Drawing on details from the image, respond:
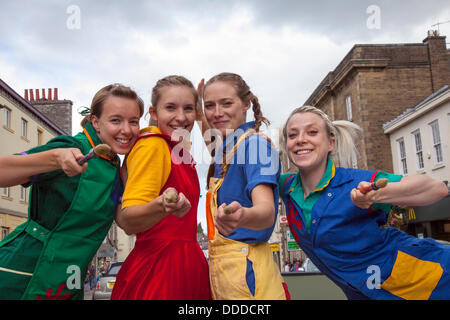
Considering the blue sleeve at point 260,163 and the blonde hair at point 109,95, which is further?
the blonde hair at point 109,95

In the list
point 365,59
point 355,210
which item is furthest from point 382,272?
point 365,59

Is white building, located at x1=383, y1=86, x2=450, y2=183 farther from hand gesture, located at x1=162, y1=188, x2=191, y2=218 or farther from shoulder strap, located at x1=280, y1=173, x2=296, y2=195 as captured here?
hand gesture, located at x1=162, y1=188, x2=191, y2=218

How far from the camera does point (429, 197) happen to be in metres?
1.92

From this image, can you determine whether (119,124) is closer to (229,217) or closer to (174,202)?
(174,202)

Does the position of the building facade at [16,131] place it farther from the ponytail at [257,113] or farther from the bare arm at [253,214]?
the bare arm at [253,214]

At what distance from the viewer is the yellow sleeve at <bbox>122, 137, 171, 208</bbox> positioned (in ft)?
5.87

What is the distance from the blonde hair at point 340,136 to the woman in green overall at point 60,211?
970 millimetres

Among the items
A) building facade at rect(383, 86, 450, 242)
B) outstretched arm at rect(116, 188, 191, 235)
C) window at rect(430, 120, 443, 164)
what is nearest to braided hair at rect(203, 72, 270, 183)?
outstretched arm at rect(116, 188, 191, 235)

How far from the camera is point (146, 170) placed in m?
1.85

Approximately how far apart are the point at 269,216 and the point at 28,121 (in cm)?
2228

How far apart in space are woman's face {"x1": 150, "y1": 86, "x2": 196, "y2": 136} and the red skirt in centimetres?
55

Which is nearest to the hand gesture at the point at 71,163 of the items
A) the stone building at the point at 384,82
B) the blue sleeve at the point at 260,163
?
the blue sleeve at the point at 260,163

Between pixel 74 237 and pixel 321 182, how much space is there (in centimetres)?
129

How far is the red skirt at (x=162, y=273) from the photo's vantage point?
6.21 ft
